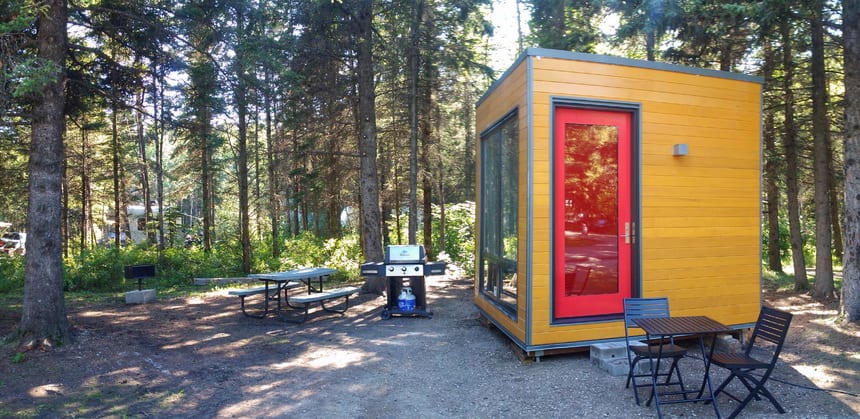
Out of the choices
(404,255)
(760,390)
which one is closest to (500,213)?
(404,255)

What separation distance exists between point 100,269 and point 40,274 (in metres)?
7.07

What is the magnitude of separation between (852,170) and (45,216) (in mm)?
9566

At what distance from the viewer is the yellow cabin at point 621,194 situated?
469cm

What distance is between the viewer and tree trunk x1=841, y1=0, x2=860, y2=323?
585cm

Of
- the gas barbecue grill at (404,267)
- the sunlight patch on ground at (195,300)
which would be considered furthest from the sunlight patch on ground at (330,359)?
the sunlight patch on ground at (195,300)

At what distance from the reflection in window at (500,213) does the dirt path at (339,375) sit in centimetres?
65

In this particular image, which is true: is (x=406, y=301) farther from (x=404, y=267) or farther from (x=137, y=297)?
(x=137, y=297)

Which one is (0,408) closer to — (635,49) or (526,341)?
(526,341)

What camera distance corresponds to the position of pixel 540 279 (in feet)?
15.3

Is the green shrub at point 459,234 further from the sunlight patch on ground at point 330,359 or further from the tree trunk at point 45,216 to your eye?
the tree trunk at point 45,216

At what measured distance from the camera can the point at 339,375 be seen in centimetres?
459

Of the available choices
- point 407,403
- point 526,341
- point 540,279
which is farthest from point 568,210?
point 407,403

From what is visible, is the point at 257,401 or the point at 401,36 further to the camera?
the point at 401,36

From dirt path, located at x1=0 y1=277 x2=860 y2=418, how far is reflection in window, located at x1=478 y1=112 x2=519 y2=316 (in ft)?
2.13
